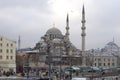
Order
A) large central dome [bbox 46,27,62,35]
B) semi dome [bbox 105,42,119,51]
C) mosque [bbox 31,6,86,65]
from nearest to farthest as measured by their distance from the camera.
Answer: mosque [bbox 31,6,86,65] < large central dome [bbox 46,27,62,35] < semi dome [bbox 105,42,119,51]

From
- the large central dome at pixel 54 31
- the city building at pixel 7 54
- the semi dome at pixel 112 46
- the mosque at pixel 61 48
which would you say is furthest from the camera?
the semi dome at pixel 112 46

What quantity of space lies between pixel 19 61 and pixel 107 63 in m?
38.1

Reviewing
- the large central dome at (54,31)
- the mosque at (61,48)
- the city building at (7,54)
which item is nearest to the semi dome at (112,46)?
the large central dome at (54,31)

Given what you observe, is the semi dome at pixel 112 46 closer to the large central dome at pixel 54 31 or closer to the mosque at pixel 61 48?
the large central dome at pixel 54 31

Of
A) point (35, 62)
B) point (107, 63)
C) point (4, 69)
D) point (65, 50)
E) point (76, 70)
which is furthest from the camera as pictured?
point (107, 63)

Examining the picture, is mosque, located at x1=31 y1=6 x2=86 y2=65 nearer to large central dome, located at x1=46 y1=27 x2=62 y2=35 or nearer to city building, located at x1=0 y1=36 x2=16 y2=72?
large central dome, located at x1=46 y1=27 x2=62 y2=35

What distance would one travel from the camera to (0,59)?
61.5 metres

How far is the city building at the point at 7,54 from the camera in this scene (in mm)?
60812

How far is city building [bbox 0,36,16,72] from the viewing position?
60812 millimetres

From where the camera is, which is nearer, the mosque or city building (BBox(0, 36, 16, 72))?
city building (BBox(0, 36, 16, 72))

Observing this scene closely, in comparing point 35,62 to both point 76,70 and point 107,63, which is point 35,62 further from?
point 107,63

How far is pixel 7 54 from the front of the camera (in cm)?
6206

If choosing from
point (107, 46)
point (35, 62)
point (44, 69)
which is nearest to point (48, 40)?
point (35, 62)

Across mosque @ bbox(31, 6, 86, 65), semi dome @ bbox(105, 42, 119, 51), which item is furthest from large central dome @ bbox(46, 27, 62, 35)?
semi dome @ bbox(105, 42, 119, 51)
